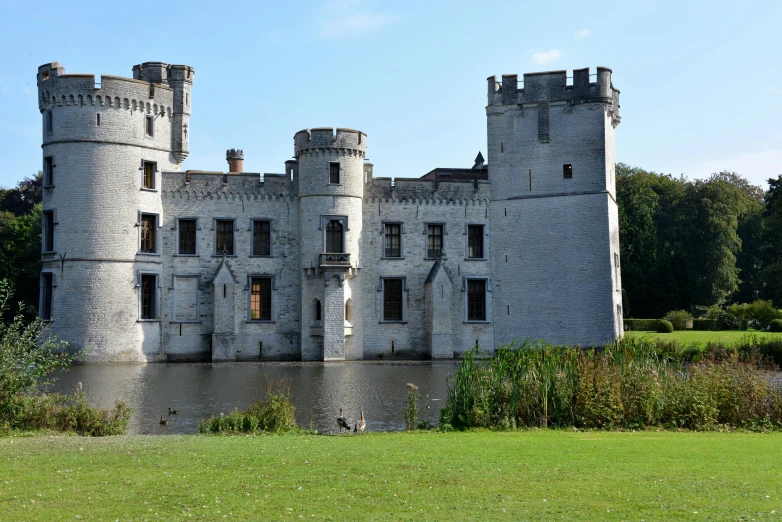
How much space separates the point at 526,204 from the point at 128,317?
16201 millimetres

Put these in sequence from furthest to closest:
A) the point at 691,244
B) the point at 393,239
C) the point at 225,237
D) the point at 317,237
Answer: the point at 691,244
the point at 393,239
the point at 225,237
the point at 317,237

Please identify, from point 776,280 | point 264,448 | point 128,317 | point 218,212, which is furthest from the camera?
point 776,280

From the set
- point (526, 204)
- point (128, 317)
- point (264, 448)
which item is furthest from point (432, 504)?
point (526, 204)

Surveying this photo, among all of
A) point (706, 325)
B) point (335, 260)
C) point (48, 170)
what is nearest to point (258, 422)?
point (335, 260)

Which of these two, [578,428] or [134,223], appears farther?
[134,223]

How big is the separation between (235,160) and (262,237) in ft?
17.8

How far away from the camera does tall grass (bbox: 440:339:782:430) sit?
48.8 feet

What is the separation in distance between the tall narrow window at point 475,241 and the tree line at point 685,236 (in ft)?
48.5

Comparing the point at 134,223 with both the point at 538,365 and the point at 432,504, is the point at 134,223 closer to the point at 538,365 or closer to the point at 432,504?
the point at 538,365

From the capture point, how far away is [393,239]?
1452 inches

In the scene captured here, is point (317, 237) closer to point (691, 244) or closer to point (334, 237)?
point (334, 237)

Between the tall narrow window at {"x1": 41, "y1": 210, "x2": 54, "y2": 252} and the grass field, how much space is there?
22.1m

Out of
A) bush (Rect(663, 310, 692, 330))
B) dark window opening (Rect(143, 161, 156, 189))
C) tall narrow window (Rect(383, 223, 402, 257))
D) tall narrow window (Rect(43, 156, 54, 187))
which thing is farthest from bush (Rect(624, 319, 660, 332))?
tall narrow window (Rect(43, 156, 54, 187))

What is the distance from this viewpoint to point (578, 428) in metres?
14.8
